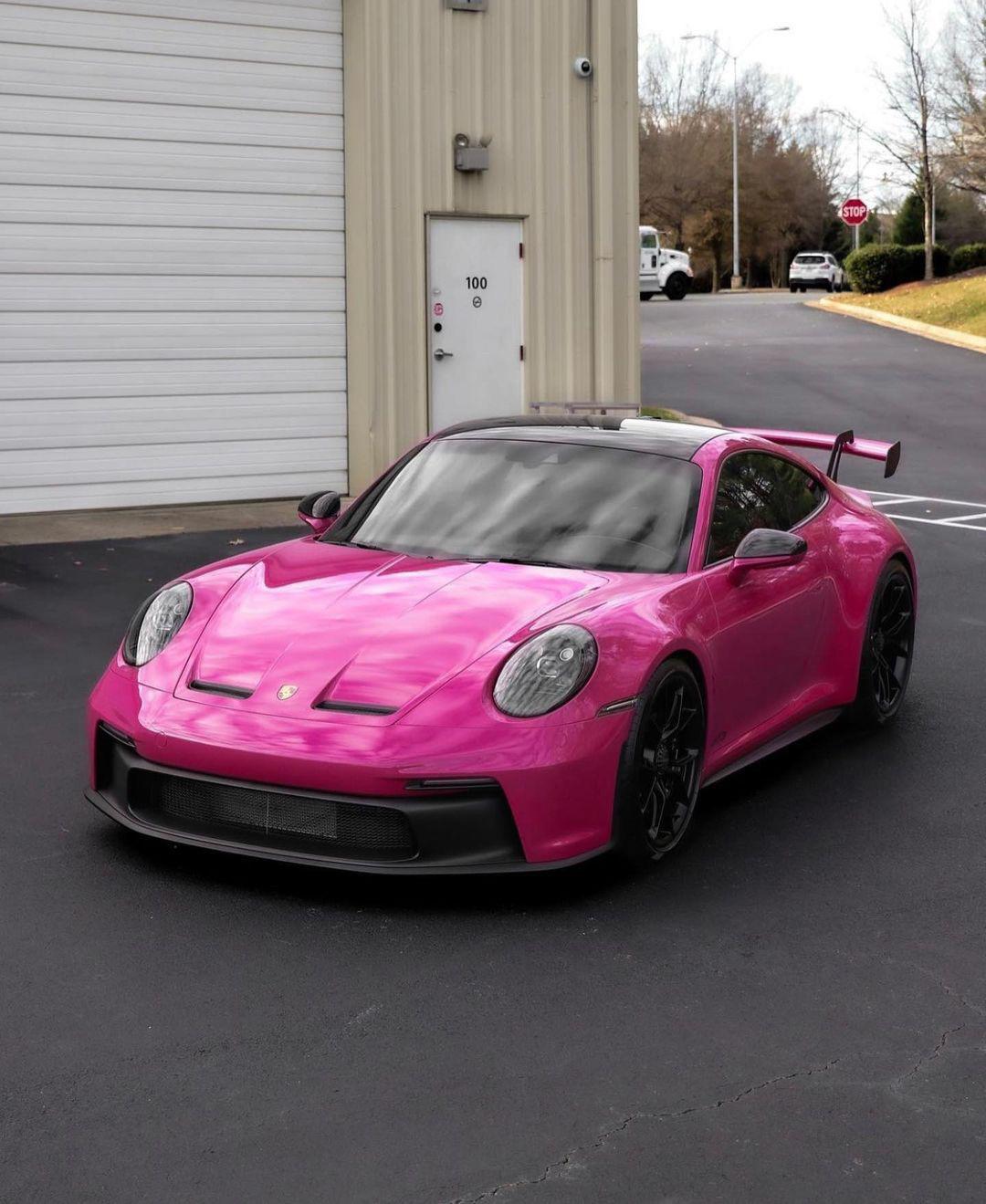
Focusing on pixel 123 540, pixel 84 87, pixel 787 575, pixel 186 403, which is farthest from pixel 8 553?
pixel 787 575

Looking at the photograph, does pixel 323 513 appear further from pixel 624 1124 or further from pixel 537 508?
pixel 624 1124

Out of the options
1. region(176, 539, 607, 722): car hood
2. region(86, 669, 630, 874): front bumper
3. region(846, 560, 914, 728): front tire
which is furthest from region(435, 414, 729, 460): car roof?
region(86, 669, 630, 874): front bumper

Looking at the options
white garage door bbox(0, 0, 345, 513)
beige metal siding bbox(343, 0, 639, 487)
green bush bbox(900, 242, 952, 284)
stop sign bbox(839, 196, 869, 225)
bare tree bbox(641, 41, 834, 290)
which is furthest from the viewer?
bare tree bbox(641, 41, 834, 290)

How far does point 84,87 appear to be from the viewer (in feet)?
42.8

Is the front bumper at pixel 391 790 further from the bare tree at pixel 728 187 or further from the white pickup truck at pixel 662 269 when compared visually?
the bare tree at pixel 728 187

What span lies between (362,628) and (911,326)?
99.9 feet

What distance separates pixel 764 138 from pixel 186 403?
Result: 76871 mm

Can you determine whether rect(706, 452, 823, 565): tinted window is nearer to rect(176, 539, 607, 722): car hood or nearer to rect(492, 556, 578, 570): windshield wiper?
rect(492, 556, 578, 570): windshield wiper

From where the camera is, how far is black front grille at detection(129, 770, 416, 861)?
4.75 m

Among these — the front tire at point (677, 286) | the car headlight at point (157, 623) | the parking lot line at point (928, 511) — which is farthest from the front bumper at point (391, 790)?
the front tire at point (677, 286)

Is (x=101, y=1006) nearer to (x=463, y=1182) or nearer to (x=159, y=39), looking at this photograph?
(x=463, y=1182)

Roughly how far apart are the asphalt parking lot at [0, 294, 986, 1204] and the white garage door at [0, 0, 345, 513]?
23.0ft

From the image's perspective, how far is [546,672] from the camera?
4973 mm

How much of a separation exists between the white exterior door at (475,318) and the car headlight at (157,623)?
909cm
